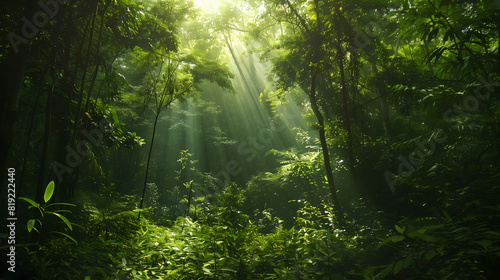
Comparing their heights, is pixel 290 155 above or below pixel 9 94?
above

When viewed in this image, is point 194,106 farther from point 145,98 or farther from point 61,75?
point 61,75

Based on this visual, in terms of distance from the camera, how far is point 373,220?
3545 millimetres

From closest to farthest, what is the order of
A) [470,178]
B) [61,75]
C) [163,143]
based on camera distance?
[470,178] → [61,75] → [163,143]

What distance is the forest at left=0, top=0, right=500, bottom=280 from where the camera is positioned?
1284 millimetres

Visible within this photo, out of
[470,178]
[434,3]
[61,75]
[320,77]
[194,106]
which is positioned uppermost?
[194,106]

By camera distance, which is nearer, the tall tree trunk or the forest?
the tall tree trunk

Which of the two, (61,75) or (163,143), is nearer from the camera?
(61,75)

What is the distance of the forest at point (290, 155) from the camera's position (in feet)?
4.21

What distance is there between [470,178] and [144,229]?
305 centimetres

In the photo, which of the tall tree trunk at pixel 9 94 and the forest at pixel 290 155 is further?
the forest at pixel 290 155

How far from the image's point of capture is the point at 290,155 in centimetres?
653

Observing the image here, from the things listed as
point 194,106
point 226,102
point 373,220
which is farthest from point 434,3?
point 226,102

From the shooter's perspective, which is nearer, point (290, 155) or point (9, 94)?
point (9, 94)

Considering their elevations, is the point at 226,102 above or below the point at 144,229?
above
